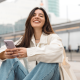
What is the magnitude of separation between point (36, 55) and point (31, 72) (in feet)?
0.64

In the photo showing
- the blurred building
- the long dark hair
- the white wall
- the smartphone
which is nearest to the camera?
the smartphone

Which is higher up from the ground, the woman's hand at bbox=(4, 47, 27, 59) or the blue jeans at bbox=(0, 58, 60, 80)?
the woman's hand at bbox=(4, 47, 27, 59)

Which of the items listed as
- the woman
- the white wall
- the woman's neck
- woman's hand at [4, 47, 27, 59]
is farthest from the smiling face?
the white wall

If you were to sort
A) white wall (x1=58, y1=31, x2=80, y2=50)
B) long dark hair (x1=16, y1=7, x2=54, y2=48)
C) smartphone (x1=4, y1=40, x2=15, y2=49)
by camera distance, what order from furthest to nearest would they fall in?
white wall (x1=58, y1=31, x2=80, y2=50)
long dark hair (x1=16, y1=7, x2=54, y2=48)
smartphone (x1=4, y1=40, x2=15, y2=49)

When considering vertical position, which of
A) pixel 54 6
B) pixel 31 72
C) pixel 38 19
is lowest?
pixel 31 72

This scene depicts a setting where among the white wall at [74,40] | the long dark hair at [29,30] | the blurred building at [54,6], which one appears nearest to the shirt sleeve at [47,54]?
the long dark hair at [29,30]

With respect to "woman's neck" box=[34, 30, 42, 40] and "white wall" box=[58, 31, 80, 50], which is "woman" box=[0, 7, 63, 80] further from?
"white wall" box=[58, 31, 80, 50]

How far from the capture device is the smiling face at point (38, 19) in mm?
1616

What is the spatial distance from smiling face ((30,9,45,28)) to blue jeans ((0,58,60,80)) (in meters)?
0.62

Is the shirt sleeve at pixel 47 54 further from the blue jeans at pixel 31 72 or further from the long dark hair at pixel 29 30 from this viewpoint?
the long dark hair at pixel 29 30

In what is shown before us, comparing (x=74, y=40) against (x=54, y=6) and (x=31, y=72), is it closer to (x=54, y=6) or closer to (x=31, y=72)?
(x=54, y=6)

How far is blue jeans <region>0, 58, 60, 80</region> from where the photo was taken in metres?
1.09

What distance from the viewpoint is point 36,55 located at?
3.65 ft

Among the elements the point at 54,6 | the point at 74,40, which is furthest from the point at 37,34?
the point at 54,6
